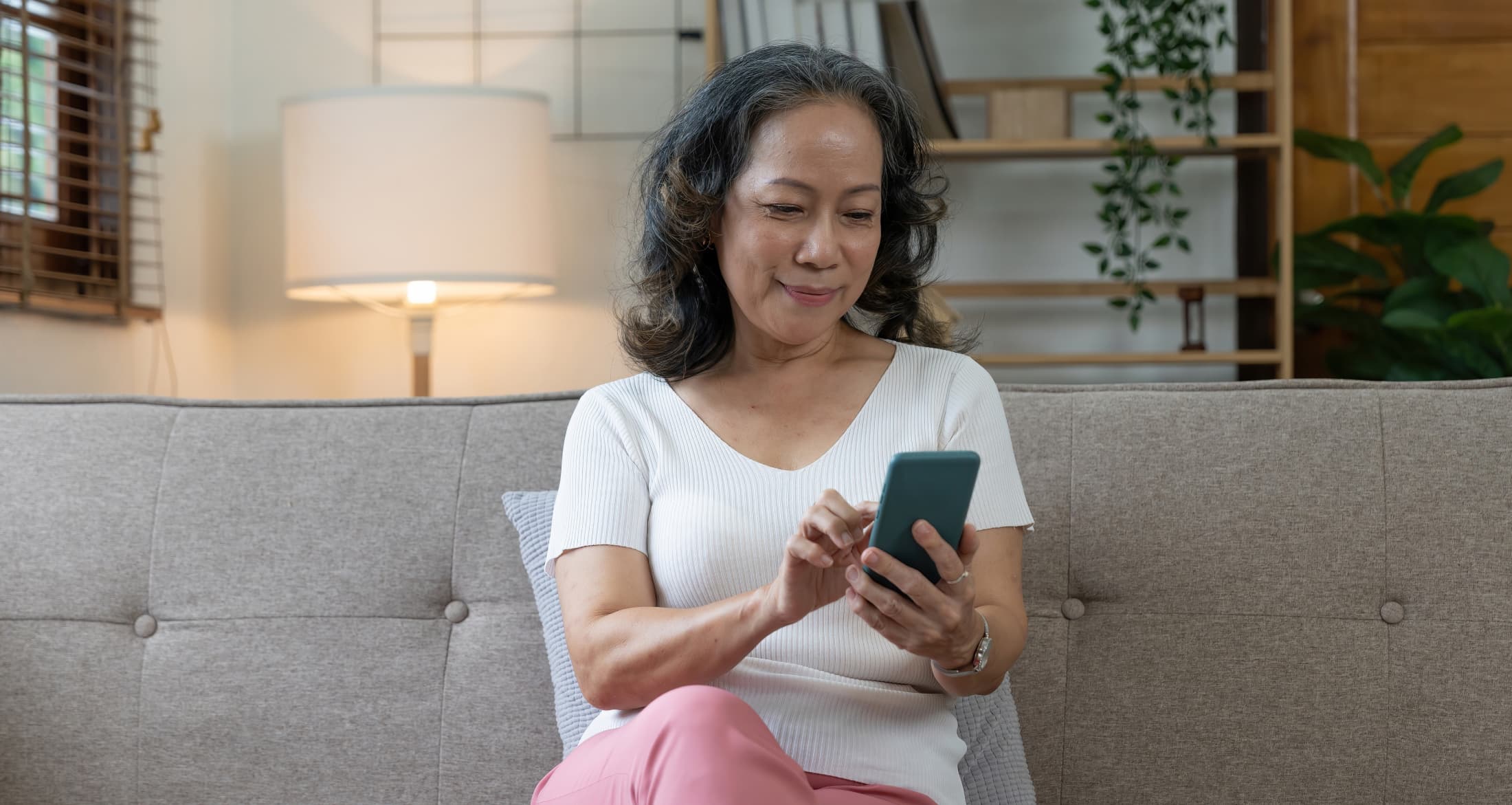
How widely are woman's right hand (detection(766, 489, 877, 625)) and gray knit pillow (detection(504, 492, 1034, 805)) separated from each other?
0.29 metres

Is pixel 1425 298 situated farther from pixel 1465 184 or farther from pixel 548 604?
pixel 548 604

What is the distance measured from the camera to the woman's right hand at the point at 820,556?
99cm

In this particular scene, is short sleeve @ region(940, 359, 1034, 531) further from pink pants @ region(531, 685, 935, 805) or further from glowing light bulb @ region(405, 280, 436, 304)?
glowing light bulb @ region(405, 280, 436, 304)

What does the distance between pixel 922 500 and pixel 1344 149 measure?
6.34 ft

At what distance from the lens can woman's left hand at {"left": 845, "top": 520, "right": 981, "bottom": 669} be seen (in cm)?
99

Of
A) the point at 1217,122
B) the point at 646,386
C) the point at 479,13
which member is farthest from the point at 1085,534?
the point at 479,13

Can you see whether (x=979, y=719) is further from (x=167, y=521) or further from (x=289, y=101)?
(x=289, y=101)

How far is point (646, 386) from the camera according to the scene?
1377 mm

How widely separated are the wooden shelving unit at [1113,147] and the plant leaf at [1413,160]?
0.19m

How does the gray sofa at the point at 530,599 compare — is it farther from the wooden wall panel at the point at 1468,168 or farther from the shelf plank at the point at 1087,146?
the wooden wall panel at the point at 1468,168

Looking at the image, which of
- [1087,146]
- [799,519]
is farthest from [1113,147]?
[799,519]

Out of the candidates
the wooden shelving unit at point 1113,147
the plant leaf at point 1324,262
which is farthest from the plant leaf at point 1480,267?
the wooden shelving unit at point 1113,147

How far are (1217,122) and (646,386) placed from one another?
1.79 meters

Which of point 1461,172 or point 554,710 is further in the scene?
point 1461,172
